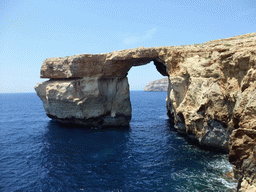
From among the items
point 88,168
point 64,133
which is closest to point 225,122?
point 88,168

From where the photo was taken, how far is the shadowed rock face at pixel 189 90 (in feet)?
41.6

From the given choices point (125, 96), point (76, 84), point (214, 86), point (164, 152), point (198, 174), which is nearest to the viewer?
point (198, 174)

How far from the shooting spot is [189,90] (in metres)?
22.5

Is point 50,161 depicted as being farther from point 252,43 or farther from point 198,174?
point 252,43

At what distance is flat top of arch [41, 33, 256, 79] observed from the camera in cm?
2573

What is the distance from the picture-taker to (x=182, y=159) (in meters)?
19.6

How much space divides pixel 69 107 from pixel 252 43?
2941 cm

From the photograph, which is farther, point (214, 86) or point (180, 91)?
point (180, 91)

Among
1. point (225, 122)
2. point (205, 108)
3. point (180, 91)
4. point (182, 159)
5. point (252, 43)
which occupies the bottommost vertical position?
point (182, 159)

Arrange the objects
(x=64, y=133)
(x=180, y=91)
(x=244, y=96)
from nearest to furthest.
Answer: (x=244, y=96) < (x=180, y=91) < (x=64, y=133)

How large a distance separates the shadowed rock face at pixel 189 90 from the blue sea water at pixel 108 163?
2960 mm

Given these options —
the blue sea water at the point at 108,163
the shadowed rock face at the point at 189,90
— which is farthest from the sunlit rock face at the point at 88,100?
the blue sea water at the point at 108,163

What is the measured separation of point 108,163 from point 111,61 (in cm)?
1758

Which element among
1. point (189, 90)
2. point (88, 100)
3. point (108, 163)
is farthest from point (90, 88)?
point (189, 90)
